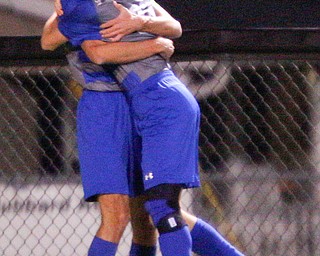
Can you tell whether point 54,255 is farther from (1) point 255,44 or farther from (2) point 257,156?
(1) point 255,44

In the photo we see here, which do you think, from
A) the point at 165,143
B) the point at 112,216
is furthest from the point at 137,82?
the point at 112,216

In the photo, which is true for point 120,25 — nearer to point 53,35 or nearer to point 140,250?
point 53,35

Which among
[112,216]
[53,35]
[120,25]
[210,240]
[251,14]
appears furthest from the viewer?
[251,14]

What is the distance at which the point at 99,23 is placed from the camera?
339 cm

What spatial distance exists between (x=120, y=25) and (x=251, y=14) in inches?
56.1

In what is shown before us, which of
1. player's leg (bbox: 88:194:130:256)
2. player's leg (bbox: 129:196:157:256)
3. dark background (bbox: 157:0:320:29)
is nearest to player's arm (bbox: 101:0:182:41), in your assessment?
player's leg (bbox: 88:194:130:256)

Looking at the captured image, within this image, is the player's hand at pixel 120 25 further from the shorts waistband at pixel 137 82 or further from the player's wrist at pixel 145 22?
the shorts waistband at pixel 137 82

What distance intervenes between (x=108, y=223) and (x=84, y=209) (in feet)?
4.45

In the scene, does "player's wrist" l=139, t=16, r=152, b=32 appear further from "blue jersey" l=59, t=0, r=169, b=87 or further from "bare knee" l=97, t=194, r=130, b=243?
"bare knee" l=97, t=194, r=130, b=243

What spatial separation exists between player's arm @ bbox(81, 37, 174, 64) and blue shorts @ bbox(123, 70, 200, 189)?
85 mm

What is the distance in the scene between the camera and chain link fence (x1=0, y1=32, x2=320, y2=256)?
15.1 feet

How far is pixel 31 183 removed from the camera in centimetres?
482

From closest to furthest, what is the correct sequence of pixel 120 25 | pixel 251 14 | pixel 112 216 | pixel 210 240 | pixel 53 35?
pixel 120 25, pixel 112 216, pixel 53 35, pixel 210 240, pixel 251 14

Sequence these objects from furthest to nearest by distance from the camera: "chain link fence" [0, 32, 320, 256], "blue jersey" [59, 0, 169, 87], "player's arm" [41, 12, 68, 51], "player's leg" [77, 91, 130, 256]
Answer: "chain link fence" [0, 32, 320, 256] → "player's arm" [41, 12, 68, 51] → "player's leg" [77, 91, 130, 256] → "blue jersey" [59, 0, 169, 87]
